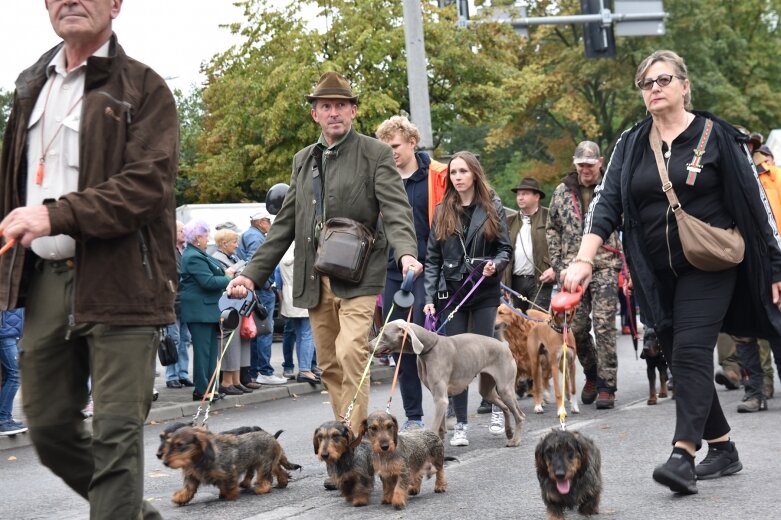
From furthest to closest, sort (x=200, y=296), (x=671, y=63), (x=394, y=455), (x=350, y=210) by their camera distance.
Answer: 1. (x=200, y=296)
2. (x=350, y=210)
3. (x=394, y=455)
4. (x=671, y=63)

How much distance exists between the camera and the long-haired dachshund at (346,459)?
6.87 metres

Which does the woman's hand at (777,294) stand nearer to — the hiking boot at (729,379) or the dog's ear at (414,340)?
the dog's ear at (414,340)

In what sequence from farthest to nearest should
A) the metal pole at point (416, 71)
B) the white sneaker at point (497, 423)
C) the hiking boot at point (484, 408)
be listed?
the metal pole at point (416, 71)
the hiking boot at point (484, 408)
the white sneaker at point (497, 423)

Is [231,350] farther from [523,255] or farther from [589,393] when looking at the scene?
[589,393]

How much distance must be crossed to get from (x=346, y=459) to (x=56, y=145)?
2.99 meters

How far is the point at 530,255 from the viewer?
1328 centimetres

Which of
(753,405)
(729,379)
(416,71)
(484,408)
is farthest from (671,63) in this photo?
(416,71)

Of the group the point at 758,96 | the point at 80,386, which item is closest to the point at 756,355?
the point at 80,386

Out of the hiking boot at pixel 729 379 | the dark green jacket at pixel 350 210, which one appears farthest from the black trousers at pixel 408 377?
the hiking boot at pixel 729 379

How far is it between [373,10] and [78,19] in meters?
25.6

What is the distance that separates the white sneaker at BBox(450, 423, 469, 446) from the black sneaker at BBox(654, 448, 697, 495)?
2.88 metres

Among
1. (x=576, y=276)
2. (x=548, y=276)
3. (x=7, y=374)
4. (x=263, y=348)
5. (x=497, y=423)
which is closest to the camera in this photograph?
(x=576, y=276)

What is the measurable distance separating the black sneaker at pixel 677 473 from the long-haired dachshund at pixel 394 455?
1.35m

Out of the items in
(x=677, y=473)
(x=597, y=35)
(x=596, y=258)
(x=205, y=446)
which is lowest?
(x=677, y=473)
